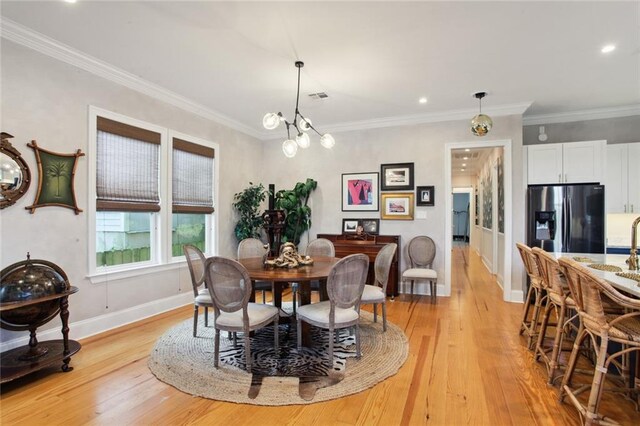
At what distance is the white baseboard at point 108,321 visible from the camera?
2916mm

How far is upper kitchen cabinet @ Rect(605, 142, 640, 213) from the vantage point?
14.5 feet

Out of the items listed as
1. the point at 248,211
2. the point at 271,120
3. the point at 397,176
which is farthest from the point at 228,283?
the point at 397,176

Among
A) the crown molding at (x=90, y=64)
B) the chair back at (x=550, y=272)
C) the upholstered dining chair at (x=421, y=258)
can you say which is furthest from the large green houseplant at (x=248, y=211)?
the chair back at (x=550, y=272)

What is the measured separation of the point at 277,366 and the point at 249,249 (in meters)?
1.93

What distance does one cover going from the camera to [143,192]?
3871 mm

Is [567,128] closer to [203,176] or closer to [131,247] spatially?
[203,176]

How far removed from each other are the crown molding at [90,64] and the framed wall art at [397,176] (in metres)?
2.88

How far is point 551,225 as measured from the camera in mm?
4402

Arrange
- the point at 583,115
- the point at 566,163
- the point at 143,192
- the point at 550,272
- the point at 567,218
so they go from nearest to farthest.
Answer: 1. the point at 550,272
2. the point at 143,192
3. the point at 567,218
4. the point at 566,163
5. the point at 583,115

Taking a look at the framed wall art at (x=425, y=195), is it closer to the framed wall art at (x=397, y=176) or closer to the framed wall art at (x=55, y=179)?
the framed wall art at (x=397, y=176)

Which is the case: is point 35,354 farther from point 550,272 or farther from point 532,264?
point 532,264

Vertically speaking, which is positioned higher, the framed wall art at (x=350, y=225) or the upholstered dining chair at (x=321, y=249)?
the framed wall art at (x=350, y=225)

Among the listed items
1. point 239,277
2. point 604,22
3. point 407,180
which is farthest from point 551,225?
point 239,277

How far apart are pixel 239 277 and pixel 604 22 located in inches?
142
